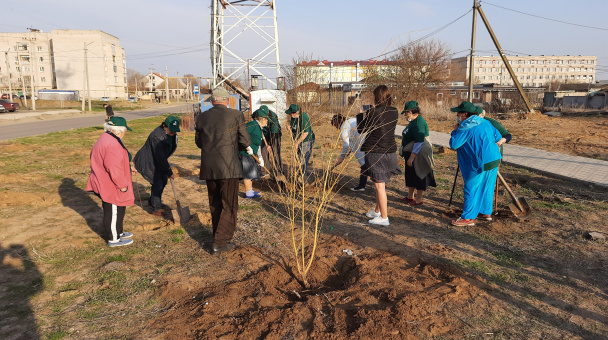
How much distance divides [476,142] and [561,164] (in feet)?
20.1

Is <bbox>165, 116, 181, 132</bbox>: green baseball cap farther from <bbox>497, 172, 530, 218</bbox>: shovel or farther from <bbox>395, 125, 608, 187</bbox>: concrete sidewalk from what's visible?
<bbox>395, 125, 608, 187</bbox>: concrete sidewalk

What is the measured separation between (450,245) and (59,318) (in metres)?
3.91

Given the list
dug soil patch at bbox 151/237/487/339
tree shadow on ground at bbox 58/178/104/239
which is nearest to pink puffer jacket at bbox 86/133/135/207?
tree shadow on ground at bbox 58/178/104/239

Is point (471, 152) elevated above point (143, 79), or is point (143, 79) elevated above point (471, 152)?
point (143, 79)

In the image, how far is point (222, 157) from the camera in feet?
13.8

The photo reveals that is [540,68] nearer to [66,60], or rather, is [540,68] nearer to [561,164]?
[66,60]

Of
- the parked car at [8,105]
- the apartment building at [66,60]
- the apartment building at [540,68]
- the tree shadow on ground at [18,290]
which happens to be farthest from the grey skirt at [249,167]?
the apartment building at [540,68]

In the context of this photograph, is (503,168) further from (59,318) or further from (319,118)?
(59,318)

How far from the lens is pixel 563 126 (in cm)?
1917

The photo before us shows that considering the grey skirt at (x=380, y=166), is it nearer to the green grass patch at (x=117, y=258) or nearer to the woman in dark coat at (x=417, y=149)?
the woman in dark coat at (x=417, y=149)

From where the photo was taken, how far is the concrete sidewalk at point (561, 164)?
7.97 meters

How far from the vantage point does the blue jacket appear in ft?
16.2

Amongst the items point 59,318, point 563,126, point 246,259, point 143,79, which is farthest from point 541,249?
point 143,79

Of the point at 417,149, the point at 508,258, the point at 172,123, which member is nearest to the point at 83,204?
the point at 172,123
